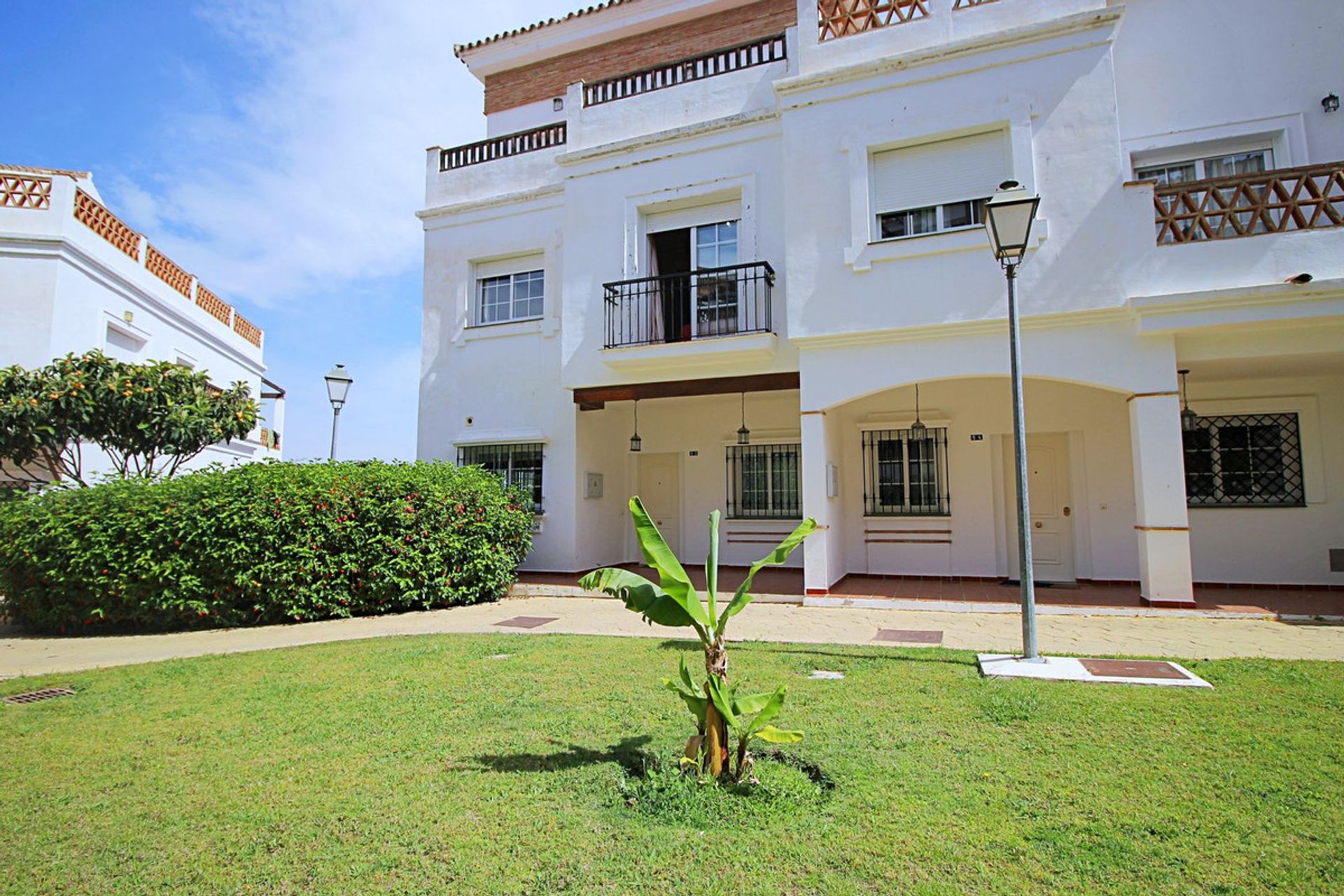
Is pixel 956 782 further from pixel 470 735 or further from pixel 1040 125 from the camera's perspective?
pixel 1040 125

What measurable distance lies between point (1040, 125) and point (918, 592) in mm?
6698

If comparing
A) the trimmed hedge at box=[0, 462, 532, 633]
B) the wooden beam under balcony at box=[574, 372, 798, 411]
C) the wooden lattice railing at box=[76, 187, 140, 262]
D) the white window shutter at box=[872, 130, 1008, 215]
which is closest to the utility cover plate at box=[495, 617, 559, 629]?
the trimmed hedge at box=[0, 462, 532, 633]

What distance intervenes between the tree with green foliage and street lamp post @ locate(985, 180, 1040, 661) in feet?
38.2

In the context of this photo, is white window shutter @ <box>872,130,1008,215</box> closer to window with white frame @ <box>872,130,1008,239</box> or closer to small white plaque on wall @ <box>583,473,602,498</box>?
window with white frame @ <box>872,130,1008,239</box>

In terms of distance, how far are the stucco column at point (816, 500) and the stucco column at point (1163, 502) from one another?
3.89 metres

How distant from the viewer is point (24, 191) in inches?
567

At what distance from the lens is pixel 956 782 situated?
355cm

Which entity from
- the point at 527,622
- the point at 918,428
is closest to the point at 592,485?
the point at 527,622

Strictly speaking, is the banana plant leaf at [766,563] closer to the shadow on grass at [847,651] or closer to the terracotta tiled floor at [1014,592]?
the shadow on grass at [847,651]

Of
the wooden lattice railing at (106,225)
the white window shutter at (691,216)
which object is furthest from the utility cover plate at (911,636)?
the wooden lattice railing at (106,225)

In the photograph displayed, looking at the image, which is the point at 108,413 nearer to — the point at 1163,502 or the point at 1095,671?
the point at 1095,671

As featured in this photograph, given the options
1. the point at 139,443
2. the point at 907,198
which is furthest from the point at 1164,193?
the point at 139,443

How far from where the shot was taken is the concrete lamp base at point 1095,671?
5301 millimetres

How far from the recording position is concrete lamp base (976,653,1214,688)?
5301 mm
